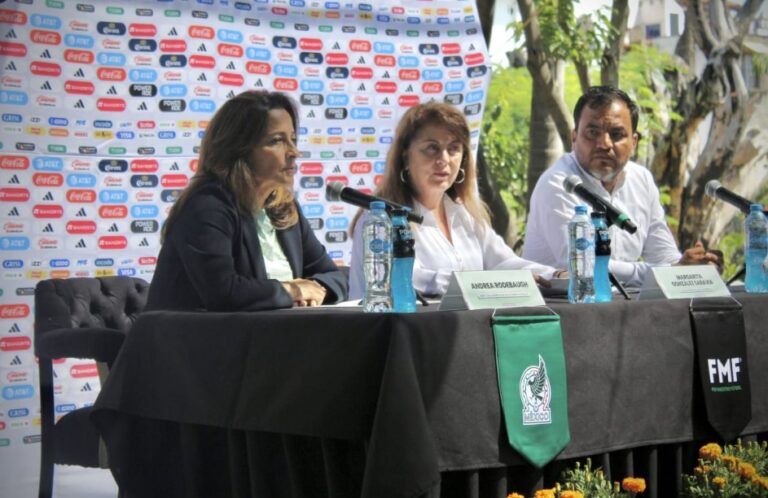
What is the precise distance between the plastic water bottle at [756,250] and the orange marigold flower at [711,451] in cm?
76

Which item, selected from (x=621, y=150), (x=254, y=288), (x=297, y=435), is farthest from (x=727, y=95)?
(x=297, y=435)

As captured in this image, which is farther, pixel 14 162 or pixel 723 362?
pixel 14 162

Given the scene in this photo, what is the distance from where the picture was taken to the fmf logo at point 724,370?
7.58 feet

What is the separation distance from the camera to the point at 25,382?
4309mm

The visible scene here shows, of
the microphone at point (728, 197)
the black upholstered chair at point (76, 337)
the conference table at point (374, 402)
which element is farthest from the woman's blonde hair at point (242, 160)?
the microphone at point (728, 197)

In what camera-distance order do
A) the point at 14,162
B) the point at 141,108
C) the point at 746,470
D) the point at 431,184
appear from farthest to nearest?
1. the point at 141,108
2. the point at 14,162
3. the point at 431,184
4. the point at 746,470

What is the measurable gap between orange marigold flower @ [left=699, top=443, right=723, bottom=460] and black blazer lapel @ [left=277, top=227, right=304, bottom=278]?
1.35 m

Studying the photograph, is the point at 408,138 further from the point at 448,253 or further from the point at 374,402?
the point at 374,402

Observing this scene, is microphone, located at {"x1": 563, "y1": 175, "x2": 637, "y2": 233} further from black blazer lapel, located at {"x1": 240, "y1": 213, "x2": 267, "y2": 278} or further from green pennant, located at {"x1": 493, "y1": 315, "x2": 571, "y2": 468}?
black blazer lapel, located at {"x1": 240, "y1": 213, "x2": 267, "y2": 278}

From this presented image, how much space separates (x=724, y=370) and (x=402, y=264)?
81 cm

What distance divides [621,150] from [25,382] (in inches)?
106

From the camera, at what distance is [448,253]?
10.3 ft

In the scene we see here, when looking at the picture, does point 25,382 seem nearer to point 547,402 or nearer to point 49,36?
point 49,36

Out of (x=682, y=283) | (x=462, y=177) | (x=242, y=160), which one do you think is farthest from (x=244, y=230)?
(x=682, y=283)
